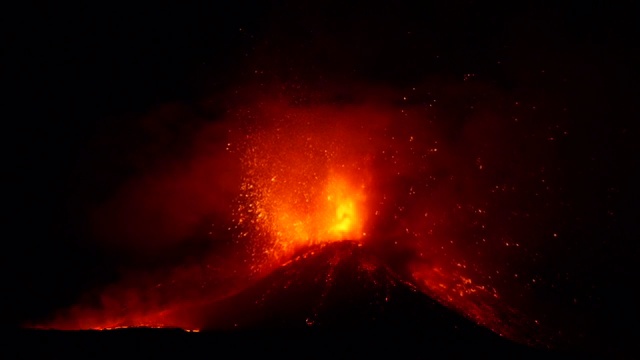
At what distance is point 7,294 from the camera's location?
636 centimetres

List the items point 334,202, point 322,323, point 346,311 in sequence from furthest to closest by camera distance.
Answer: point 334,202 < point 346,311 < point 322,323

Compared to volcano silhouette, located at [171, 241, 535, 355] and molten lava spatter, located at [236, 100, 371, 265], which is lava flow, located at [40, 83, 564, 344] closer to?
molten lava spatter, located at [236, 100, 371, 265]

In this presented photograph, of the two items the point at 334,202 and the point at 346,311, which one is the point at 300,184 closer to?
the point at 334,202

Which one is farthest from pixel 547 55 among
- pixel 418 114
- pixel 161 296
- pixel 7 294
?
pixel 7 294

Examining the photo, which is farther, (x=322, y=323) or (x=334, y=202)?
(x=334, y=202)

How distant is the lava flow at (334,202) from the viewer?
6.08 meters

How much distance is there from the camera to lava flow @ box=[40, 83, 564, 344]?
608cm

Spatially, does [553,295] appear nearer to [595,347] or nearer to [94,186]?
[595,347]

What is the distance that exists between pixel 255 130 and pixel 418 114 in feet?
6.83

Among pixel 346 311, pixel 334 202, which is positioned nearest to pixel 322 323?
pixel 346 311

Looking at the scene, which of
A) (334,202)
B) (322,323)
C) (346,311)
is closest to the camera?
(322,323)

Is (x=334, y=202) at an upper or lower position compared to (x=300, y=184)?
lower

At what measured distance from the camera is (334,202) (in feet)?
22.5

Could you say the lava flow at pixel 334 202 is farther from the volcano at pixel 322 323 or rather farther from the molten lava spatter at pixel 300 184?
the volcano at pixel 322 323
